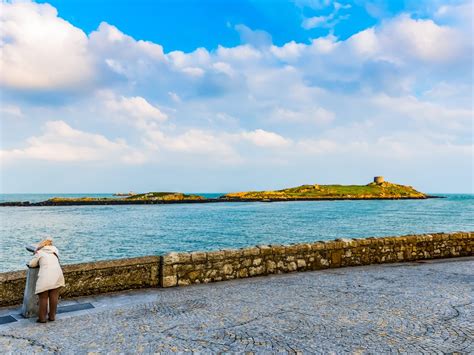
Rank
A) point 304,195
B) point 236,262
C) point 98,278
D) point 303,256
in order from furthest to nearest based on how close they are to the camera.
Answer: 1. point 304,195
2. point 303,256
3. point 236,262
4. point 98,278

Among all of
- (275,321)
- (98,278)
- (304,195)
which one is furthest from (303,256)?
(304,195)

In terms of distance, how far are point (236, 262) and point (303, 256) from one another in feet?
6.90

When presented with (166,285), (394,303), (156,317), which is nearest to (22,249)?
(166,285)

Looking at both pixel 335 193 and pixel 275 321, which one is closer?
pixel 275 321

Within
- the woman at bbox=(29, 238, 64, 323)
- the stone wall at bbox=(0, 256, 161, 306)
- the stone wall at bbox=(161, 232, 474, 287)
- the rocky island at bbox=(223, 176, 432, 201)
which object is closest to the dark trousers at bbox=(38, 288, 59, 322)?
the woman at bbox=(29, 238, 64, 323)

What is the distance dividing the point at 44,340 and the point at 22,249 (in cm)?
3241

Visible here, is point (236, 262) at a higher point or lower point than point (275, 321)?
higher

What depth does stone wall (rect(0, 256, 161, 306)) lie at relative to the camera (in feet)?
24.3

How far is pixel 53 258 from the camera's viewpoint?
6.61m

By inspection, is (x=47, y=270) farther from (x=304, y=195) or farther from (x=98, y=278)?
(x=304, y=195)

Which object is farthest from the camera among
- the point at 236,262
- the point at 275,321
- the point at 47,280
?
the point at 236,262

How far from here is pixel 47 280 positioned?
6.40 metres

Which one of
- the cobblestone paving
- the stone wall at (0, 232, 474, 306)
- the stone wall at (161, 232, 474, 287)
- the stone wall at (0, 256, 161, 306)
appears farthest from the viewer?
the stone wall at (161, 232, 474, 287)

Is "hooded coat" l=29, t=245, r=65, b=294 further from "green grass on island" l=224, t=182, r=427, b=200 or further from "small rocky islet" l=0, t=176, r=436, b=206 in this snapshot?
"green grass on island" l=224, t=182, r=427, b=200
